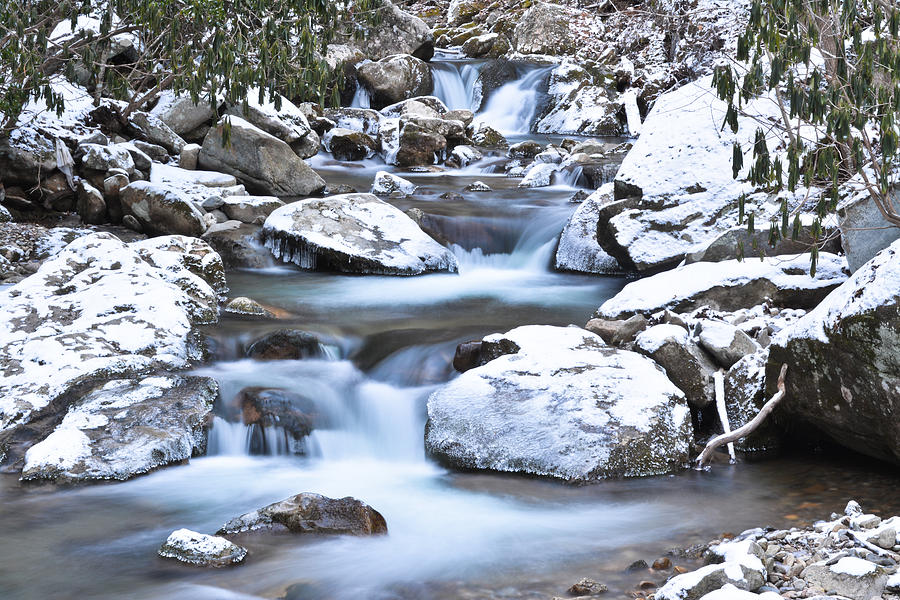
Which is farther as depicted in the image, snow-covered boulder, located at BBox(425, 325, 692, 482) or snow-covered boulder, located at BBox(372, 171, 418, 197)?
snow-covered boulder, located at BBox(372, 171, 418, 197)

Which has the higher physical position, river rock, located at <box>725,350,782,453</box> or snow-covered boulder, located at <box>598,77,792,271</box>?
snow-covered boulder, located at <box>598,77,792,271</box>

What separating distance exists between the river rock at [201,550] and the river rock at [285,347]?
290 cm

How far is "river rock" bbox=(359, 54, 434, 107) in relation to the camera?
2108 centimetres

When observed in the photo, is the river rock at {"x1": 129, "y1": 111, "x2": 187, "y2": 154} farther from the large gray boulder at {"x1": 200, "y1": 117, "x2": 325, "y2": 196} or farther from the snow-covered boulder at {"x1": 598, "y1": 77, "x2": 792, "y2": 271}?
the snow-covered boulder at {"x1": 598, "y1": 77, "x2": 792, "y2": 271}

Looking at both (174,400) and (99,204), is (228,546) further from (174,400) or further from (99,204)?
(99,204)

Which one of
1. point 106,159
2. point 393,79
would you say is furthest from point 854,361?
point 393,79

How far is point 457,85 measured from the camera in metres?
22.4

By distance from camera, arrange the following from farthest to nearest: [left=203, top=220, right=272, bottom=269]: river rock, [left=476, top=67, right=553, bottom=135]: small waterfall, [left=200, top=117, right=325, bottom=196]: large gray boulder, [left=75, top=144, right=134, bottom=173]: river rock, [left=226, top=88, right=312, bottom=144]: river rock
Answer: [left=476, top=67, right=553, bottom=135]: small waterfall, [left=226, top=88, right=312, bottom=144]: river rock, [left=200, top=117, right=325, bottom=196]: large gray boulder, [left=75, top=144, right=134, bottom=173]: river rock, [left=203, top=220, right=272, bottom=269]: river rock

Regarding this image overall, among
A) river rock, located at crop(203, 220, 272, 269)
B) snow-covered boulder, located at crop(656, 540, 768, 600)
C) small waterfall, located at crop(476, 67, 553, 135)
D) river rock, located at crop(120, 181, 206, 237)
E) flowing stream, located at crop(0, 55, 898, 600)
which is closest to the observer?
snow-covered boulder, located at crop(656, 540, 768, 600)

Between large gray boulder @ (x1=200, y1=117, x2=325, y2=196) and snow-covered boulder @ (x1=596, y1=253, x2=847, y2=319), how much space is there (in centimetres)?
741

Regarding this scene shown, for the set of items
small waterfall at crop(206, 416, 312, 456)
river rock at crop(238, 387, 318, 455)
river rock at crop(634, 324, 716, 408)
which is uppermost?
river rock at crop(634, 324, 716, 408)

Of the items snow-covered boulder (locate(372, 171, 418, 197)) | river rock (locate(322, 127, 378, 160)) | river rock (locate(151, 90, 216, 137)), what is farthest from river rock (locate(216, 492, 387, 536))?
river rock (locate(322, 127, 378, 160))

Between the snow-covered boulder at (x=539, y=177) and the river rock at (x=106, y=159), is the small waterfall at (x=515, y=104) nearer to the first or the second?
the snow-covered boulder at (x=539, y=177)

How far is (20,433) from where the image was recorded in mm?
5445
